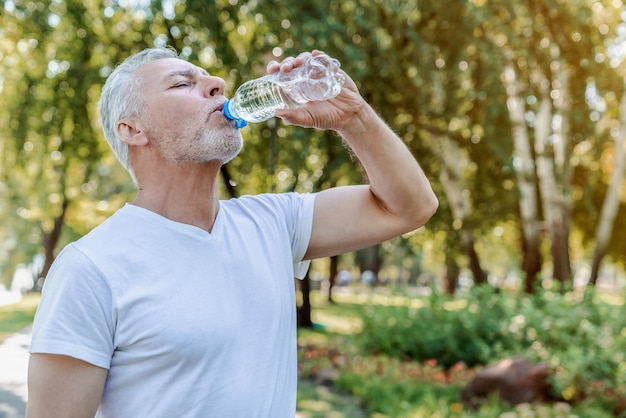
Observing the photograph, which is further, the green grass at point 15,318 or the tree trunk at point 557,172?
the tree trunk at point 557,172

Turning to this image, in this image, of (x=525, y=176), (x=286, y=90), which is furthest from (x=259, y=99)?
(x=525, y=176)

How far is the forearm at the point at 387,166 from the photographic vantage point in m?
2.18

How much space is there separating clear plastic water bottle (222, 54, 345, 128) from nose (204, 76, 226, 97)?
5 cm

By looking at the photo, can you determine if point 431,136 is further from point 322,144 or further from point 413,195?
point 413,195

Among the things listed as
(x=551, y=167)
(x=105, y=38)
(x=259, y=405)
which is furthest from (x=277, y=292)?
(x=551, y=167)

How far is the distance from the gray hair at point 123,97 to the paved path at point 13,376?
465cm

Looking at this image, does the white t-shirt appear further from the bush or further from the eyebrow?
the bush

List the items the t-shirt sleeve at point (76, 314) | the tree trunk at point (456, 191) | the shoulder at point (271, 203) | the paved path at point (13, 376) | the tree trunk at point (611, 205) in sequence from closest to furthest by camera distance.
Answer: the t-shirt sleeve at point (76, 314)
the shoulder at point (271, 203)
the paved path at point (13, 376)
the tree trunk at point (456, 191)
the tree trunk at point (611, 205)

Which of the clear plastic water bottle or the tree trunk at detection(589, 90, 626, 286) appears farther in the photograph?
the tree trunk at detection(589, 90, 626, 286)

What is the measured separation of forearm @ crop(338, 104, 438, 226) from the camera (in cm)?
218

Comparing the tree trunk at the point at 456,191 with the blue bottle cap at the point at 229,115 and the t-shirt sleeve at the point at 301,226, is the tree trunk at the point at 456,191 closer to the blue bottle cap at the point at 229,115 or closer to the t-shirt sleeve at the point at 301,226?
the t-shirt sleeve at the point at 301,226

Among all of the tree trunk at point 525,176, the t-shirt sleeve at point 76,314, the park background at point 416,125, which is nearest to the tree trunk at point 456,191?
the park background at point 416,125

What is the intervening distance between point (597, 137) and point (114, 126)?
12.9m

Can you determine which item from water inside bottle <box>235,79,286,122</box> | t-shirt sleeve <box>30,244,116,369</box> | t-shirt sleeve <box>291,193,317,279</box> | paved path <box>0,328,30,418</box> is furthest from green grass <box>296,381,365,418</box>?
t-shirt sleeve <box>30,244,116,369</box>
